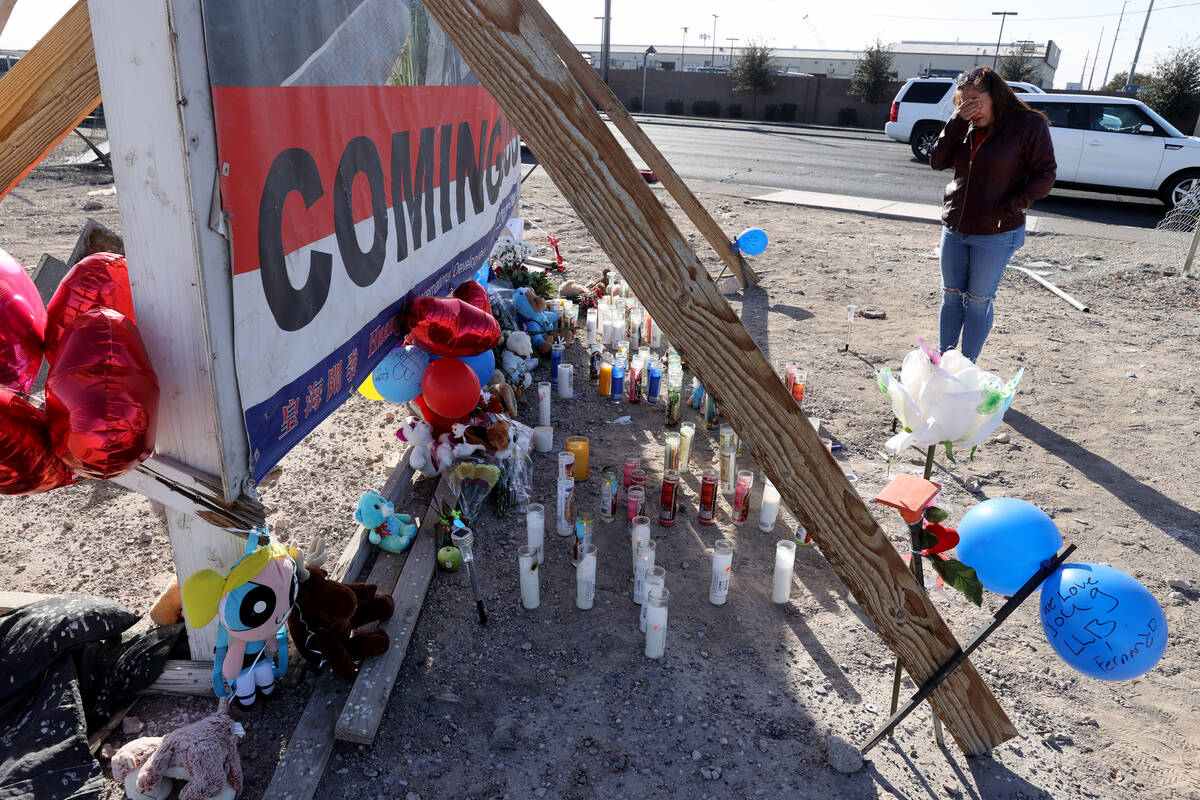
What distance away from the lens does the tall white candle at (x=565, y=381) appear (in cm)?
491

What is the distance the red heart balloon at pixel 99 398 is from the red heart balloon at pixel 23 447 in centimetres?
3

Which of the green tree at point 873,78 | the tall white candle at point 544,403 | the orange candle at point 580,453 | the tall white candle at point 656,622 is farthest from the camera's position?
the green tree at point 873,78

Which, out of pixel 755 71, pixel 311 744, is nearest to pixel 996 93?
pixel 311 744

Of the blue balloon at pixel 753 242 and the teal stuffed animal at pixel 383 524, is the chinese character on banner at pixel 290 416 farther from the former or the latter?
the blue balloon at pixel 753 242

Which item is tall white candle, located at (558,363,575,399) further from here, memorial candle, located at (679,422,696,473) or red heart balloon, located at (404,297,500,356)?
red heart balloon, located at (404,297,500,356)

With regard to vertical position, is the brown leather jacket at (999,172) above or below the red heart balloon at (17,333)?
above

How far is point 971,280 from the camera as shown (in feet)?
14.5

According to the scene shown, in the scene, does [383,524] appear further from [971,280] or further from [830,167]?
[830,167]

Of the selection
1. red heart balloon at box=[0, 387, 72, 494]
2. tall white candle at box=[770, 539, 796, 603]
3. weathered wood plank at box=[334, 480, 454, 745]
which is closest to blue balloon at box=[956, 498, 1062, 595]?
tall white candle at box=[770, 539, 796, 603]

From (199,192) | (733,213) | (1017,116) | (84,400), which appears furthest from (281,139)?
(733,213)

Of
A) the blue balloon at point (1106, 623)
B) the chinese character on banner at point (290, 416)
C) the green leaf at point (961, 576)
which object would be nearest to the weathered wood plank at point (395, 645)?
the chinese character on banner at point (290, 416)

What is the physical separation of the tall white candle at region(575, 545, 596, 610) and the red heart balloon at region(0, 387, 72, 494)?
5.99 feet

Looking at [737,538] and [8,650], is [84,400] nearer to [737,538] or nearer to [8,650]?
[8,650]

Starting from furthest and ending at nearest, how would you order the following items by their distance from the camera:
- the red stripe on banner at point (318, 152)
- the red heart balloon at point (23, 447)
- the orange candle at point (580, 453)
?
the orange candle at point (580, 453)
the red stripe on banner at point (318, 152)
the red heart balloon at point (23, 447)
